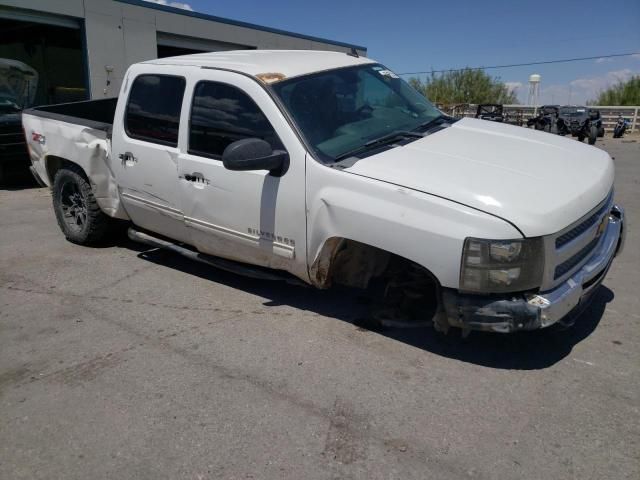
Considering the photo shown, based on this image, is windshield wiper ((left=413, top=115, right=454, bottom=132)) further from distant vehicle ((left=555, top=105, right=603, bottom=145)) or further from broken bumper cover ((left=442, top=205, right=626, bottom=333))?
distant vehicle ((left=555, top=105, right=603, bottom=145))

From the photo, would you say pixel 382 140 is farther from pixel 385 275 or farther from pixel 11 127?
pixel 11 127

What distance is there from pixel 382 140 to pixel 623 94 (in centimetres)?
4991

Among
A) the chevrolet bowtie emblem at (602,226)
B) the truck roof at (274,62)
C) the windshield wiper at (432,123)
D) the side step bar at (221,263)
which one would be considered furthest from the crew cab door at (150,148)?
the chevrolet bowtie emblem at (602,226)

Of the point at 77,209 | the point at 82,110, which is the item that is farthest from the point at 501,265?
the point at 82,110

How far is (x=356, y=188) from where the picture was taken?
11.1ft

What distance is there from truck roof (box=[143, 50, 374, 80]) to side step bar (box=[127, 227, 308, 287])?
1454mm

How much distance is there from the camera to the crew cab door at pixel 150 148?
4.47m

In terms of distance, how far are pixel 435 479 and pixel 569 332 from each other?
1.85 m

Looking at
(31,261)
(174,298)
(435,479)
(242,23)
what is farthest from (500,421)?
(242,23)

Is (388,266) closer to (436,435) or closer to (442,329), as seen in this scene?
(442,329)

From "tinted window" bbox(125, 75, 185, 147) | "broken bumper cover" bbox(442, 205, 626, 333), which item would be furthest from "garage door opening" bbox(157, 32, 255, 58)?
"broken bumper cover" bbox(442, 205, 626, 333)

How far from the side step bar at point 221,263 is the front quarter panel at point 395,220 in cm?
53

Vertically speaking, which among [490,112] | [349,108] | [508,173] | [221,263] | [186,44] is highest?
[186,44]

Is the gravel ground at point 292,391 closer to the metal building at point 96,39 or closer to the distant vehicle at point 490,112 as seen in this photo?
the metal building at point 96,39
